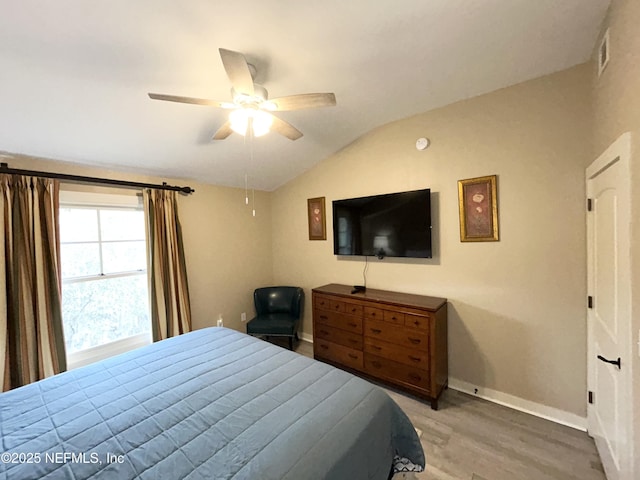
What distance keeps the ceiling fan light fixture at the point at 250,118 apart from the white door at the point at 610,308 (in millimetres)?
1904

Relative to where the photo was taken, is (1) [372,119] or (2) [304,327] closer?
(1) [372,119]

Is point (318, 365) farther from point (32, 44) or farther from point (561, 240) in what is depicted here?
point (32, 44)

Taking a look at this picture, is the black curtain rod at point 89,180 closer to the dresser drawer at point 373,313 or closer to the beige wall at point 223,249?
the beige wall at point 223,249

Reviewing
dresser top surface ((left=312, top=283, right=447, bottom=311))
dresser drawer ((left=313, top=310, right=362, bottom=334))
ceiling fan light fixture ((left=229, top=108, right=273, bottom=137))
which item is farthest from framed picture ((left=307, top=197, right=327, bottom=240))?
ceiling fan light fixture ((left=229, top=108, right=273, bottom=137))

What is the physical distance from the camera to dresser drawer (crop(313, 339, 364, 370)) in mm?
2809

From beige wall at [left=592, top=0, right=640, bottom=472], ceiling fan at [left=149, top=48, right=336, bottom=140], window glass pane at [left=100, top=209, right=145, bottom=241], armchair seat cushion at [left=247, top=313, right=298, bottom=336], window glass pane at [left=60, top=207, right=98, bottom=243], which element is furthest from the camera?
armchair seat cushion at [left=247, top=313, right=298, bottom=336]

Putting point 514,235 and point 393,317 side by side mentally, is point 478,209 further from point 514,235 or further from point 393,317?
point 393,317

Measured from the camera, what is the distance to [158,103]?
204 cm

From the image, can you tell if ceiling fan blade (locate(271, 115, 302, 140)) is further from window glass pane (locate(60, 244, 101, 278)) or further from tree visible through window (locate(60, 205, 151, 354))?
window glass pane (locate(60, 244, 101, 278))

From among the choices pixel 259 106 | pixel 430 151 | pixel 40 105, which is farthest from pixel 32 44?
pixel 430 151

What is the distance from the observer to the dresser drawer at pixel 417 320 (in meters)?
2.31

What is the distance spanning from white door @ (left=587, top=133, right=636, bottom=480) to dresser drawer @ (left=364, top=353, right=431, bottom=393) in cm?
109

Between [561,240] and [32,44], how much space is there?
366 cm

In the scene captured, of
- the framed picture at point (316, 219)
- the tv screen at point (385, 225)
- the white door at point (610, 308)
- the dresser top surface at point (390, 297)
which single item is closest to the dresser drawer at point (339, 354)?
the dresser top surface at point (390, 297)
